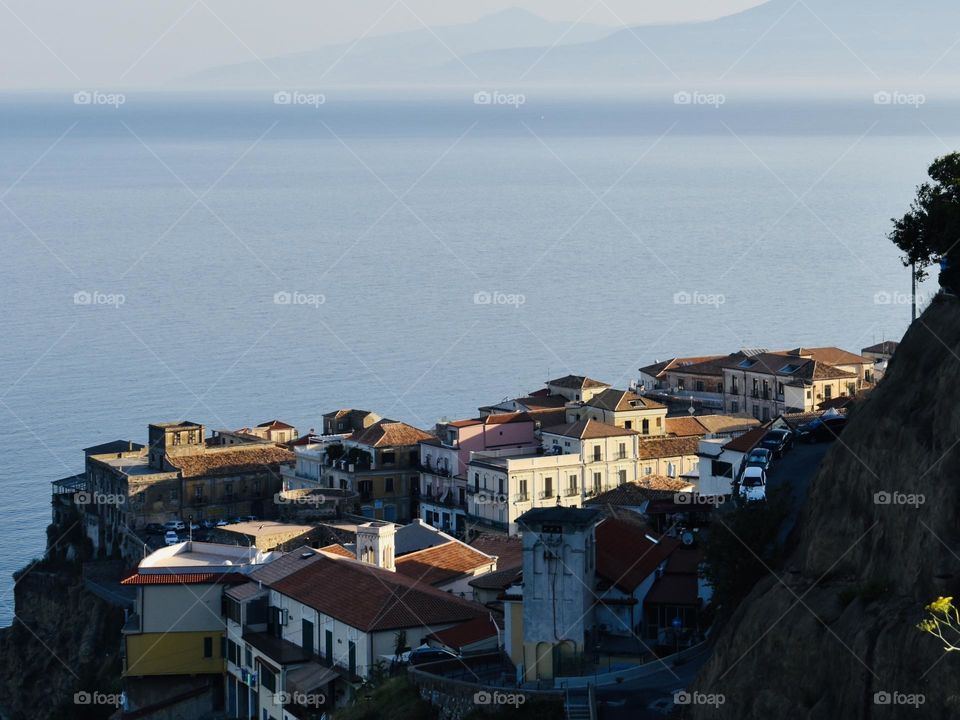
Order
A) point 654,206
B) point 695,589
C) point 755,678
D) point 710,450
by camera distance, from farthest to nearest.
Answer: point 654,206 < point 710,450 < point 695,589 < point 755,678

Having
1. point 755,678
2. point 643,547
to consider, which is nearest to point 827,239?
point 643,547

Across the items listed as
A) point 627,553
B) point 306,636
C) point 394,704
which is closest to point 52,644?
point 306,636

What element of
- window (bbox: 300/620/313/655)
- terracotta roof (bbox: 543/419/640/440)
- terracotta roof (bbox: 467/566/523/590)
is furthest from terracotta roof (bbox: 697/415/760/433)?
window (bbox: 300/620/313/655)

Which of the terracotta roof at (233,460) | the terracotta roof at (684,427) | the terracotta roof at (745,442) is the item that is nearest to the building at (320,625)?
the terracotta roof at (745,442)

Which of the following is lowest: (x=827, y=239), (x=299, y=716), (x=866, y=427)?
(x=299, y=716)

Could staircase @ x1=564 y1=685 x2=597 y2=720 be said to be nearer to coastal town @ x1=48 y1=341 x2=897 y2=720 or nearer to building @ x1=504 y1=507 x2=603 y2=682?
coastal town @ x1=48 y1=341 x2=897 y2=720

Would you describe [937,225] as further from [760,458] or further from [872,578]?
[872,578]

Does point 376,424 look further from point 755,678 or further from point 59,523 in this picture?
point 755,678
